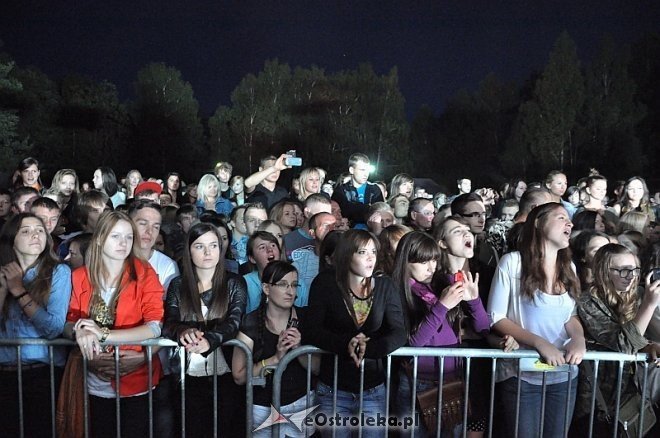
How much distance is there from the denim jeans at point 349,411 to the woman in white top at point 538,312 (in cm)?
85

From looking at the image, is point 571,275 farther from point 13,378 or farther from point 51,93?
point 51,93

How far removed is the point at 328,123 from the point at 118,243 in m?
39.9

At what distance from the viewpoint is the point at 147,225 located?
5012mm

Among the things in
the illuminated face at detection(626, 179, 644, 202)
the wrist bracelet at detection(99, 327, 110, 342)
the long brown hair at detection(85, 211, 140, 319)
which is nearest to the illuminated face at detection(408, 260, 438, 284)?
the long brown hair at detection(85, 211, 140, 319)

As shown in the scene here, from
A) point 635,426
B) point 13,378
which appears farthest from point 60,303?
point 635,426

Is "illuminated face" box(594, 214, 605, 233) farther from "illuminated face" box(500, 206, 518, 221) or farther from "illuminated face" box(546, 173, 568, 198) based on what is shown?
"illuminated face" box(546, 173, 568, 198)

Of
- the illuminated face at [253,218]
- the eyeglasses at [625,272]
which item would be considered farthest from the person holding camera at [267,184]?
the eyeglasses at [625,272]

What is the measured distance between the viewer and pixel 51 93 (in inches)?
1540

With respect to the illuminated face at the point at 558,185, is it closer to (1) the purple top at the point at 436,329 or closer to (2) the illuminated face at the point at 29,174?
(1) the purple top at the point at 436,329

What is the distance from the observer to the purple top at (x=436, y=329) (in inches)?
155

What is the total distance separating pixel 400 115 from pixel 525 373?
4101 cm

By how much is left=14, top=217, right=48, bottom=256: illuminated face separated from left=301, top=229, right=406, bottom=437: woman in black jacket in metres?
1.98

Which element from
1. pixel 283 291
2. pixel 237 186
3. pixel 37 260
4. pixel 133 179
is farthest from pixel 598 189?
pixel 133 179

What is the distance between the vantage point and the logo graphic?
3.98 metres
